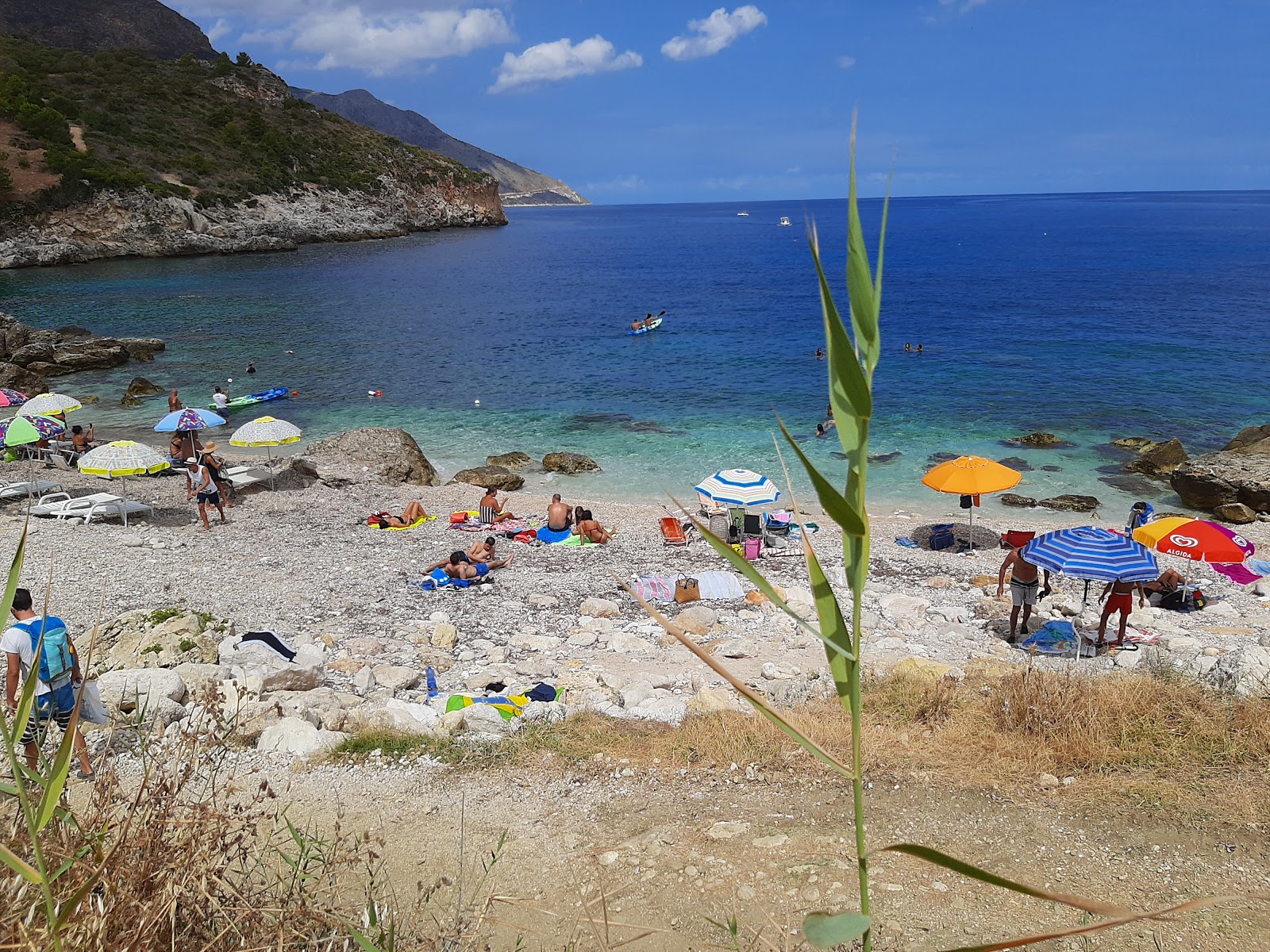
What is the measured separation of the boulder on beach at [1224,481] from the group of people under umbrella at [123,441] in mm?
19499

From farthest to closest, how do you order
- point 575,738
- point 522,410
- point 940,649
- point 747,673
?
point 522,410
point 940,649
point 747,673
point 575,738

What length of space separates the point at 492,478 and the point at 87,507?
8495 mm

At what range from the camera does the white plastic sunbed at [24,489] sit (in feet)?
53.3

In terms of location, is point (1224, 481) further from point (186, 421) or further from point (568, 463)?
point (186, 421)

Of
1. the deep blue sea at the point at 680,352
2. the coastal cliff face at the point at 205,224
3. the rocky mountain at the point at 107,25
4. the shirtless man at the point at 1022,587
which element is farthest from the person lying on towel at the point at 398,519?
the rocky mountain at the point at 107,25

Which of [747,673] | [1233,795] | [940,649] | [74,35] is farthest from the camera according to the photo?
[74,35]

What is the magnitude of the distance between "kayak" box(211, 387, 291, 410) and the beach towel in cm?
2553

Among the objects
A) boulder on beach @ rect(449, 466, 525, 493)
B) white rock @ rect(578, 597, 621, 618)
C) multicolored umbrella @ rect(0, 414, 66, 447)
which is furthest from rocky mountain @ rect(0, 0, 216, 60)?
white rock @ rect(578, 597, 621, 618)

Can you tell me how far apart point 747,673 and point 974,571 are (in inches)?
263

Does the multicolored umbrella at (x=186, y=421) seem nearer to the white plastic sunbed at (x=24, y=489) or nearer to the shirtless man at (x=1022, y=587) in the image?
the white plastic sunbed at (x=24, y=489)

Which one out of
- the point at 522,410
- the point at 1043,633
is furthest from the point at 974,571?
the point at 522,410

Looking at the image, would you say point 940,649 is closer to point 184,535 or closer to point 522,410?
point 184,535

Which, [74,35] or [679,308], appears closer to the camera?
[679,308]

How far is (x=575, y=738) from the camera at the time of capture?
7488mm
